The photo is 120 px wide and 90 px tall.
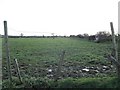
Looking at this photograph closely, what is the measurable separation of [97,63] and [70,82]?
7.78 meters

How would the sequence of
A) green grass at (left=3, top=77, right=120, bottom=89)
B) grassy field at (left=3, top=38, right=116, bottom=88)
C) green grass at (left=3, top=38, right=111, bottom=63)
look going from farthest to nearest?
green grass at (left=3, top=38, right=111, bottom=63) < grassy field at (left=3, top=38, right=116, bottom=88) < green grass at (left=3, top=77, right=120, bottom=89)

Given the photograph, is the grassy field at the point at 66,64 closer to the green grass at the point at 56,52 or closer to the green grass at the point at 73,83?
the green grass at the point at 56,52

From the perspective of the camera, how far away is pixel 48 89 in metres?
8.97

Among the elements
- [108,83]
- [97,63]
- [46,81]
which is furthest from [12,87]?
[97,63]

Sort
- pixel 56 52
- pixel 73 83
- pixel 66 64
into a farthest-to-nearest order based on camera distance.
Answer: pixel 56 52
pixel 66 64
pixel 73 83

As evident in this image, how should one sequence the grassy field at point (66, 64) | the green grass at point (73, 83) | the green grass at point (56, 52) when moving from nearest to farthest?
the green grass at point (73, 83) → the grassy field at point (66, 64) → the green grass at point (56, 52)

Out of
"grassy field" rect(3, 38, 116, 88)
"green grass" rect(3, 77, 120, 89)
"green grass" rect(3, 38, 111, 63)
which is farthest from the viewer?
"green grass" rect(3, 38, 111, 63)

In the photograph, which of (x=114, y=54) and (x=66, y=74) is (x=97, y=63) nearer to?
(x=66, y=74)

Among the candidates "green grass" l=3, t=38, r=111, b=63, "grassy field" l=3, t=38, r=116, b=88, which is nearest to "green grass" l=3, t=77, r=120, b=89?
"grassy field" l=3, t=38, r=116, b=88

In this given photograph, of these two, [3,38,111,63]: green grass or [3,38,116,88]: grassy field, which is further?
[3,38,111,63]: green grass

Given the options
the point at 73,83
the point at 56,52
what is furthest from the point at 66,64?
the point at 56,52

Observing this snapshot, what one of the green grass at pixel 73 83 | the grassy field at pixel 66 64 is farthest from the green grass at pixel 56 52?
the green grass at pixel 73 83

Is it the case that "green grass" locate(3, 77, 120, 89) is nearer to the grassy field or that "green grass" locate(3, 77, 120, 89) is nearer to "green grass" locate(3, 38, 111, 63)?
the grassy field

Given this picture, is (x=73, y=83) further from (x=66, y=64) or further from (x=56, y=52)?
(x=56, y=52)
